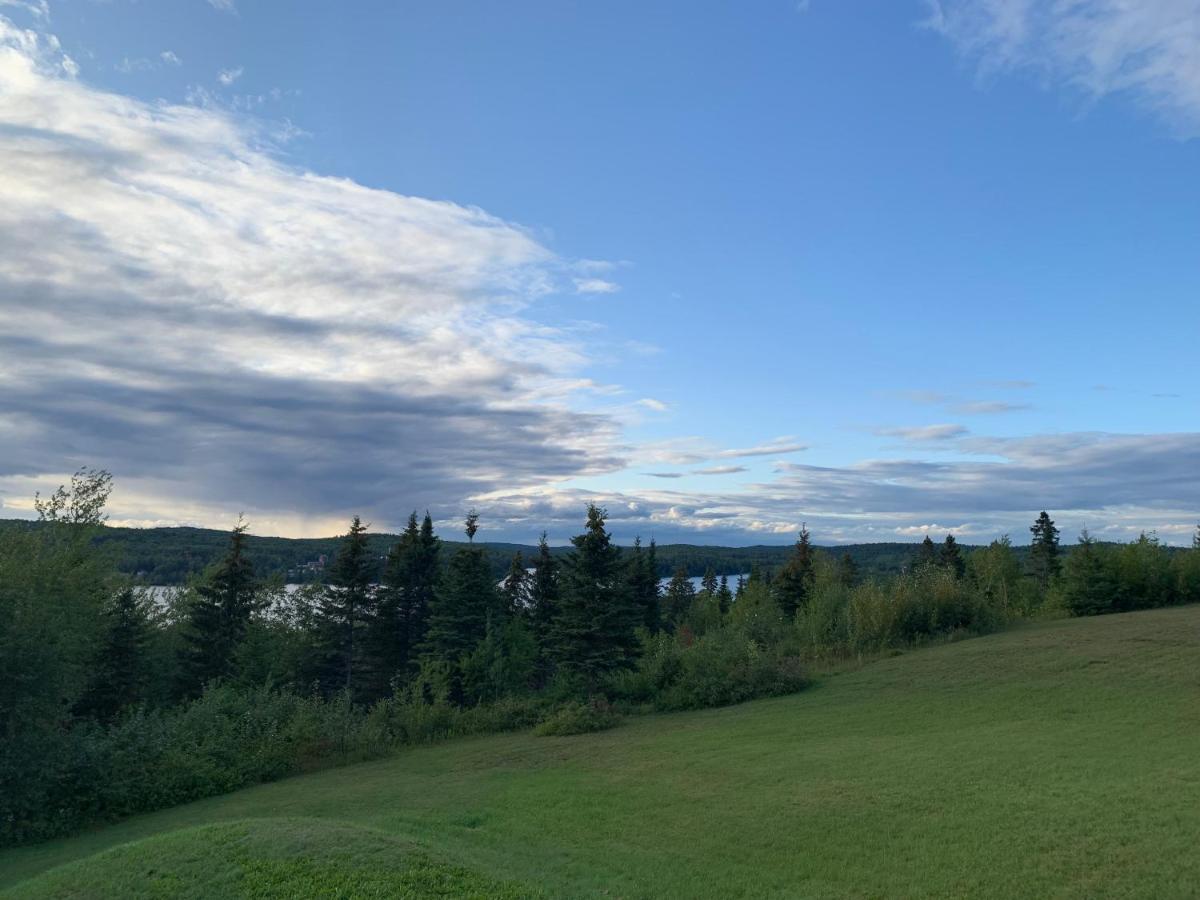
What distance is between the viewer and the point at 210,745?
27406 mm

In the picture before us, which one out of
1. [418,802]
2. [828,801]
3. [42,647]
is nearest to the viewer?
[828,801]

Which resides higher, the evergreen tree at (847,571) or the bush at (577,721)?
the evergreen tree at (847,571)

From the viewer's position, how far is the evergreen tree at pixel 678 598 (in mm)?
78000

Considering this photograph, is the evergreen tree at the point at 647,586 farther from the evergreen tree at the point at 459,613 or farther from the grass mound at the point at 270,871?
the grass mound at the point at 270,871

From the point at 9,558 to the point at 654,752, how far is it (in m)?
22.8

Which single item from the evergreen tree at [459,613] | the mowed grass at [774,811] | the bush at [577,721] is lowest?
the bush at [577,721]

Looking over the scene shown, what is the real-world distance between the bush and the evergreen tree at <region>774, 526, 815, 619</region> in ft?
113

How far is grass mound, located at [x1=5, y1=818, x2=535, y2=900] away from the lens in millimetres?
10227

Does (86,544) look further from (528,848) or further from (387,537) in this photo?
(387,537)

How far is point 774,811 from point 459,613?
105 ft

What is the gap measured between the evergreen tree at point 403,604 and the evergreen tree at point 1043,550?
2367 inches

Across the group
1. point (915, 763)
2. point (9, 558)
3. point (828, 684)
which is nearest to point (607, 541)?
point (828, 684)

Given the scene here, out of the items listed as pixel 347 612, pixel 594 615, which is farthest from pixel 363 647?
pixel 594 615

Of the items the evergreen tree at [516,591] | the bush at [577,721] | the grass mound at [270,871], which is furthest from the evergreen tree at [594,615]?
the grass mound at [270,871]
